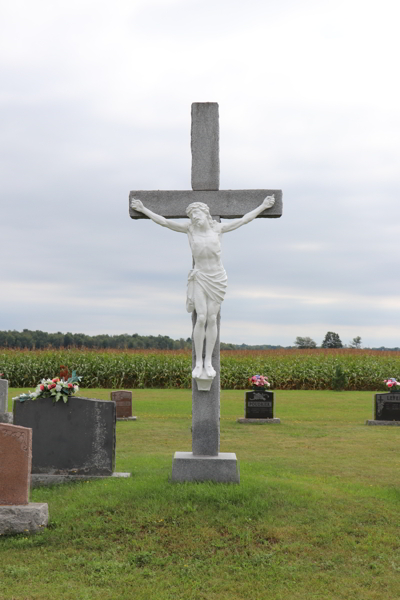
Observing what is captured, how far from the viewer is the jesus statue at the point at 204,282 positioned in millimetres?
6609

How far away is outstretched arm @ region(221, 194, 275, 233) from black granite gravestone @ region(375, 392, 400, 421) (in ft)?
29.0

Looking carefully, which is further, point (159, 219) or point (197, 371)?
point (159, 219)

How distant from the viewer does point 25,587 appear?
4.44 metres

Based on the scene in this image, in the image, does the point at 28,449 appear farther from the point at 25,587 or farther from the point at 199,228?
the point at 199,228

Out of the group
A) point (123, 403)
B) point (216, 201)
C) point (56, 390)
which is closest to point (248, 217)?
point (216, 201)

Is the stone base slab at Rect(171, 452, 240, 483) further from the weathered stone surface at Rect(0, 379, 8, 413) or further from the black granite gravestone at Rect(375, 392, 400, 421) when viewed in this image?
the black granite gravestone at Rect(375, 392, 400, 421)

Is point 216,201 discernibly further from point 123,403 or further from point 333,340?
point 333,340

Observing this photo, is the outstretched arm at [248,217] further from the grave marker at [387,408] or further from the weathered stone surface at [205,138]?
the grave marker at [387,408]

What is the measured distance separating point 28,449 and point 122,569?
1536mm

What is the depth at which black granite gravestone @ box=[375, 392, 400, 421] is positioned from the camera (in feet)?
46.5

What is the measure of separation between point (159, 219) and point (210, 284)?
3.66 ft

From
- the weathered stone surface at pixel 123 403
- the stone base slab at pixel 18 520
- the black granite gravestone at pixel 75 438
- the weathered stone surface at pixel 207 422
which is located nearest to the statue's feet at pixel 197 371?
the weathered stone surface at pixel 207 422

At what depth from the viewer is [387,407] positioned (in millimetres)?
14195

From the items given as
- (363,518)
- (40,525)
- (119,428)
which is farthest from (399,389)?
(40,525)
